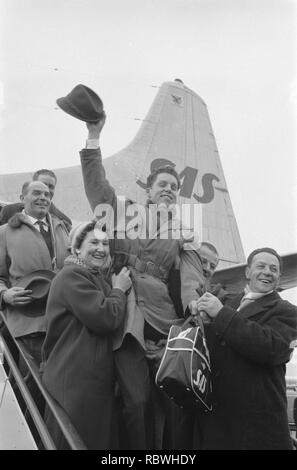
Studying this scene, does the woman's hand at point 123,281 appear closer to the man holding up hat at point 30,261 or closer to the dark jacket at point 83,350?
the dark jacket at point 83,350

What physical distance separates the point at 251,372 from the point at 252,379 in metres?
0.03

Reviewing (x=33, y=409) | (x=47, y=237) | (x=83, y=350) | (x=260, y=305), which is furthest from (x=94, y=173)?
(x=33, y=409)

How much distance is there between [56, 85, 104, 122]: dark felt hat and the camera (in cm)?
229

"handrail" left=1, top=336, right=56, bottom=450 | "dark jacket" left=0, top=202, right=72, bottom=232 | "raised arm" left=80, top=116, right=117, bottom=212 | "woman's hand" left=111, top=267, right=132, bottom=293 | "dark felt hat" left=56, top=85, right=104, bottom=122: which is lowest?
"handrail" left=1, top=336, right=56, bottom=450

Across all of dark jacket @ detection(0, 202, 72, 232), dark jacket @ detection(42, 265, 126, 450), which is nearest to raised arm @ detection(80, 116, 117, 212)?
dark jacket @ detection(42, 265, 126, 450)

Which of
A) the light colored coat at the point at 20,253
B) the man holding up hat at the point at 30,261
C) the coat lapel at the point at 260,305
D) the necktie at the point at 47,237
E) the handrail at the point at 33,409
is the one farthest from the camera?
the necktie at the point at 47,237

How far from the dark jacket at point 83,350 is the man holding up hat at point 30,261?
28cm

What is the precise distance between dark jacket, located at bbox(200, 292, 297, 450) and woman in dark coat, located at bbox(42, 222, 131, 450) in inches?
15.6

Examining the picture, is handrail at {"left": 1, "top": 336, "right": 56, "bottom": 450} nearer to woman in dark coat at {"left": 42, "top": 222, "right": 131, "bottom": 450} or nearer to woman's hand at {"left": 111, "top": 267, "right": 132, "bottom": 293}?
woman in dark coat at {"left": 42, "top": 222, "right": 131, "bottom": 450}

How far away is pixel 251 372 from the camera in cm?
185

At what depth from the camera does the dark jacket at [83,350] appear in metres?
1.79

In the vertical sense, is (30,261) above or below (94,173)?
below

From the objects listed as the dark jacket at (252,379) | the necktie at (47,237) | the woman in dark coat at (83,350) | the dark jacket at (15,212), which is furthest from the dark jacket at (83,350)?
the dark jacket at (15,212)

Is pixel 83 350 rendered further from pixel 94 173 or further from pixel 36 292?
pixel 94 173
